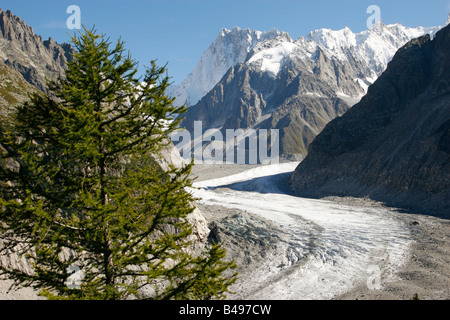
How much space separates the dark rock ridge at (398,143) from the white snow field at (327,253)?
746 cm

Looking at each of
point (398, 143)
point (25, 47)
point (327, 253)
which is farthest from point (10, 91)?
point (25, 47)

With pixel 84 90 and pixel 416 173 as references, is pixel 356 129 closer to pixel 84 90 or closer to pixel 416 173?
pixel 416 173

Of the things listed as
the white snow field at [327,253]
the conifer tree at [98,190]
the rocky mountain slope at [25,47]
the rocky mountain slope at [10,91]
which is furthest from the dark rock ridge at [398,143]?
the rocky mountain slope at [25,47]

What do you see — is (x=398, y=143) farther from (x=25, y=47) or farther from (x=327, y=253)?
(x=25, y=47)

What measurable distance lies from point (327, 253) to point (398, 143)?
42598 millimetres

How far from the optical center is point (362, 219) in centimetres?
4606

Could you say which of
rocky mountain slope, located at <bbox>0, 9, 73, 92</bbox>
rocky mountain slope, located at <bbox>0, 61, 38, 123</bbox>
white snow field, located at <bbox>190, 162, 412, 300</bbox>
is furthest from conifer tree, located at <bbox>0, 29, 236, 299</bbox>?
rocky mountain slope, located at <bbox>0, 9, 73, 92</bbox>

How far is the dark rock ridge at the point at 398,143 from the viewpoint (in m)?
53.7

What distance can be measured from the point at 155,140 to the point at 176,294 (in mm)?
3746

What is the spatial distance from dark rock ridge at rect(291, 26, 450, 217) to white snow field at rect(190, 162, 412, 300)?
24.5 ft

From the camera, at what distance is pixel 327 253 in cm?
3106

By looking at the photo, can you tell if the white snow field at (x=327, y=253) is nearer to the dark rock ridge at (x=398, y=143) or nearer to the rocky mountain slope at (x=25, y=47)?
the dark rock ridge at (x=398, y=143)
